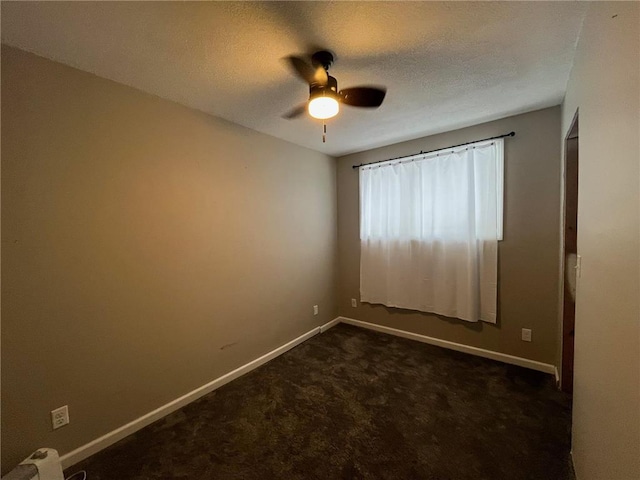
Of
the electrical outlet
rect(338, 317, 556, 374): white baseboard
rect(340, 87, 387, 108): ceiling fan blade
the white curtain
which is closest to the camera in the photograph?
the electrical outlet

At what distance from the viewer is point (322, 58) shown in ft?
4.96

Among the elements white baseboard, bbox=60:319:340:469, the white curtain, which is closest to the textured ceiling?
the white curtain

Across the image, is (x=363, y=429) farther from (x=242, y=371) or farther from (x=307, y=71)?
(x=307, y=71)

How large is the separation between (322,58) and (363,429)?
2.39 m

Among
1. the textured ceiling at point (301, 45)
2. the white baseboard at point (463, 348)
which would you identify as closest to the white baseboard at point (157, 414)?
the white baseboard at point (463, 348)

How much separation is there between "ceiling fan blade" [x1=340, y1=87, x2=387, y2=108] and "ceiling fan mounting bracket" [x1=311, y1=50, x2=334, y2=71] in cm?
18

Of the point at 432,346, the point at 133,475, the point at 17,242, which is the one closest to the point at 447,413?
the point at 432,346

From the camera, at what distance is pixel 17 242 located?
142cm

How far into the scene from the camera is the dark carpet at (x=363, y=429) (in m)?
1.53

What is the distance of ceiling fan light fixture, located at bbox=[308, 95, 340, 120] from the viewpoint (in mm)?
1508

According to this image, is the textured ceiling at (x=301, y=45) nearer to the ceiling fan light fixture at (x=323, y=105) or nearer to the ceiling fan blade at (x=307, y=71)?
the ceiling fan blade at (x=307, y=71)

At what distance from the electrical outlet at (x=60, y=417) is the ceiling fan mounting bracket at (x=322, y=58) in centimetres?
253

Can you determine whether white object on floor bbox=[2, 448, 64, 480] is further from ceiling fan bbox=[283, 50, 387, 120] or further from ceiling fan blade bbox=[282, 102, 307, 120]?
ceiling fan blade bbox=[282, 102, 307, 120]

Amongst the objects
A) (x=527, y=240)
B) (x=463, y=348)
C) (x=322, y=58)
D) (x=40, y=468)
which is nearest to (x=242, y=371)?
(x=40, y=468)
